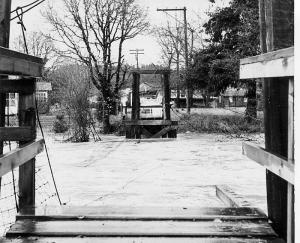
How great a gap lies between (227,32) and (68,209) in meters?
20.4

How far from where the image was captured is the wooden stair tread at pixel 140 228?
11.1 ft

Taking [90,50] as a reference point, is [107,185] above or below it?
below

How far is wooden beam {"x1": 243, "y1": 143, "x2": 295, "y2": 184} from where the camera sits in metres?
2.70

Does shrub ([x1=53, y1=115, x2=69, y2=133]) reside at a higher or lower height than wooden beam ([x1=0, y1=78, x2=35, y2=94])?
lower

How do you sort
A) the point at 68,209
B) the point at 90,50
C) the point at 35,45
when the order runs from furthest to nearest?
the point at 35,45
the point at 90,50
the point at 68,209

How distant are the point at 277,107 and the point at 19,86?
7.67 feet

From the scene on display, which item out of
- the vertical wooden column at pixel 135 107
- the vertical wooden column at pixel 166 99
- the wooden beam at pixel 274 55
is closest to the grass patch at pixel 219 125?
the vertical wooden column at pixel 166 99

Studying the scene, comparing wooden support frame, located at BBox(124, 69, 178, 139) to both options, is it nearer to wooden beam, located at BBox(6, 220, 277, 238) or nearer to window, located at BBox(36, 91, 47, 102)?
wooden beam, located at BBox(6, 220, 277, 238)

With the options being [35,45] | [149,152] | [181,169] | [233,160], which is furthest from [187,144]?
[35,45]

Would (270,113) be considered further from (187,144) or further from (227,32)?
(227,32)

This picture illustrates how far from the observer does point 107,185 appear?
7.85 m

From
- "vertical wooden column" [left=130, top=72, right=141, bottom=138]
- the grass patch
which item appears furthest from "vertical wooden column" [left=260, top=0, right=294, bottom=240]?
the grass patch

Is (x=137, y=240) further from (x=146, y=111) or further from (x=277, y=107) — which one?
(x=146, y=111)

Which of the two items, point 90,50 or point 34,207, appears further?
point 90,50
